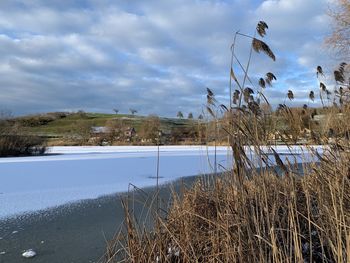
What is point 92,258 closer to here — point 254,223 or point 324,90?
point 254,223

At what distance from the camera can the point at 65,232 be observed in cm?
442

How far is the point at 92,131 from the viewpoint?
24984mm

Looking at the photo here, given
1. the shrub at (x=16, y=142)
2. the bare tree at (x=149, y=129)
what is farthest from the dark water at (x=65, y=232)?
the bare tree at (x=149, y=129)

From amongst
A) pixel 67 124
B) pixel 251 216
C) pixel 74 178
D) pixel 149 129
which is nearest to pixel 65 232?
pixel 251 216

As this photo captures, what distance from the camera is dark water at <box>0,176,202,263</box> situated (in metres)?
3.62

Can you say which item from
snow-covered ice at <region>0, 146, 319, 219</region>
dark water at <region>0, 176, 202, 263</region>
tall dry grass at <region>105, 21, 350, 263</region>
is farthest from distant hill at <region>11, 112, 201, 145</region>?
tall dry grass at <region>105, 21, 350, 263</region>

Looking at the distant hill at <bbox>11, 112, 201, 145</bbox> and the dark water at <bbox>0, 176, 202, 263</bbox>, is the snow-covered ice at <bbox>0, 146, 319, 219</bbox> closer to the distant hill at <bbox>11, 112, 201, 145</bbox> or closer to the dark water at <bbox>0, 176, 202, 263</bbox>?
the dark water at <bbox>0, 176, 202, 263</bbox>

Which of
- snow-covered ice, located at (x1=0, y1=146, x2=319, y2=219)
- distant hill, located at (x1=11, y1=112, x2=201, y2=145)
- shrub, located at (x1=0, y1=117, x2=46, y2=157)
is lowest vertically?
snow-covered ice, located at (x1=0, y1=146, x2=319, y2=219)

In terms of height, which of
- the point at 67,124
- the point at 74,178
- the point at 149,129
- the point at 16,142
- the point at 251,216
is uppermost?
the point at 67,124

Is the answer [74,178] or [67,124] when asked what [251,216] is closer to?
[74,178]

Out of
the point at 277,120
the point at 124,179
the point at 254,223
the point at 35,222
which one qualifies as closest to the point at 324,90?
the point at 277,120

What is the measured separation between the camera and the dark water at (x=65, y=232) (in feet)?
11.9

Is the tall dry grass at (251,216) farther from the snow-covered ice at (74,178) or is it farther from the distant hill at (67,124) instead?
the distant hill at (67,124)

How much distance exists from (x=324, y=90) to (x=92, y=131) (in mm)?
22178
